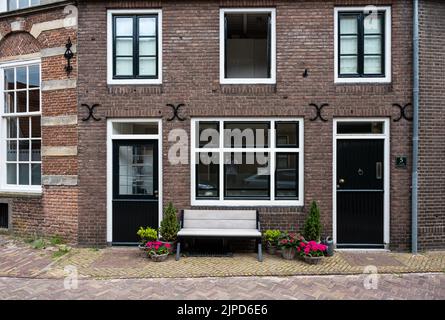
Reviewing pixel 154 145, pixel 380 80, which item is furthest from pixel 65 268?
pixel 380 80

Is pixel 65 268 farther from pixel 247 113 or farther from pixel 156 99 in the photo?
pixel 247 113

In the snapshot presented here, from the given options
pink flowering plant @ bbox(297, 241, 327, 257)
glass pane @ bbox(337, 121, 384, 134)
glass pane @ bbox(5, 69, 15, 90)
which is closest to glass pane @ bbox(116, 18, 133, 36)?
glass pane @ bbox(5, 69, 15, 90)

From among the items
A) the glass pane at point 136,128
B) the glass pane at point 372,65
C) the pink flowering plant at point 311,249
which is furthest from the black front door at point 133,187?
the glass pane at point 372,65

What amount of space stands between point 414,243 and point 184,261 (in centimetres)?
518

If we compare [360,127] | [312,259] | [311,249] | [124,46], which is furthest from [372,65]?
[124,46]

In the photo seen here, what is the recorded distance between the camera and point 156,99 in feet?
21.6

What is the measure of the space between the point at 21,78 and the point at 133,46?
11.2 ft

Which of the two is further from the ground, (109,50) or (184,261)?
(109,50)

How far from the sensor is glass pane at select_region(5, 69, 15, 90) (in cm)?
764

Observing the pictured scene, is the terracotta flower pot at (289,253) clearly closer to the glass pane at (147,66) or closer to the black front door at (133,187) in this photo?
the black front door at (133,187)

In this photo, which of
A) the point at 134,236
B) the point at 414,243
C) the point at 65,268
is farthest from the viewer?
the point at 134,236

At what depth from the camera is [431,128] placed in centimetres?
644

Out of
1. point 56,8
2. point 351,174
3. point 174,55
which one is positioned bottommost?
point 351,174

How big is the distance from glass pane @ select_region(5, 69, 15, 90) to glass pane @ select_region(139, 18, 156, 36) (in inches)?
157
